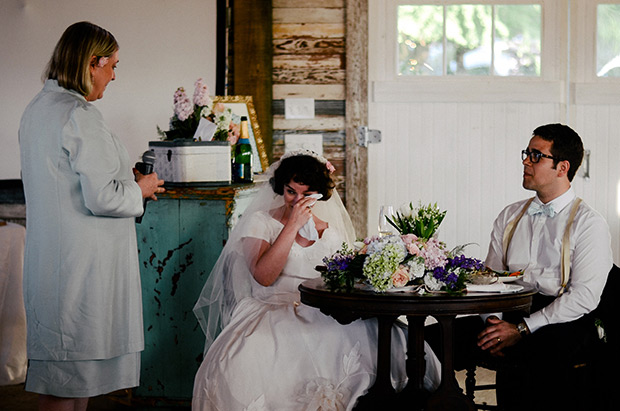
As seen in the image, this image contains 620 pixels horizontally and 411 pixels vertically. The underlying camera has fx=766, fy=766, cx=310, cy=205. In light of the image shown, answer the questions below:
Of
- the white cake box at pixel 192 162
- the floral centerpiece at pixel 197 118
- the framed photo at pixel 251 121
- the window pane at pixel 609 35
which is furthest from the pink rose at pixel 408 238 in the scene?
the window pane at pixel 609 35

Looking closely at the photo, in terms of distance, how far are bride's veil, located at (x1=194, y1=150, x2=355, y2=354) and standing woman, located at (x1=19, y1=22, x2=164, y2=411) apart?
617mm

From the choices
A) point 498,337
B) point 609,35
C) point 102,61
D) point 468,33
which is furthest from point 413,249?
point 609,35

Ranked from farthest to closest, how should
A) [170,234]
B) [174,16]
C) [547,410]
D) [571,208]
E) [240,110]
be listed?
[174,16], [240,110], [170,234], [571,208], [547,410]

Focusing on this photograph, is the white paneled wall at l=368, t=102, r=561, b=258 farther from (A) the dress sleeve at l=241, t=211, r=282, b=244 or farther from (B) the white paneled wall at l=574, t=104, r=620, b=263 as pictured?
(A) the dress sleeve at l=241, t=211, r=282, b=244

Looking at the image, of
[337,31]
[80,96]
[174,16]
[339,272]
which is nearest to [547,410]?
[339,272]

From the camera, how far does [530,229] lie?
3049 millimetres

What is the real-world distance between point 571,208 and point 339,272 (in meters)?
0.98

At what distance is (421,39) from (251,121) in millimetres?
1343

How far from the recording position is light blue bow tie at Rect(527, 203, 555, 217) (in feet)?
9.73

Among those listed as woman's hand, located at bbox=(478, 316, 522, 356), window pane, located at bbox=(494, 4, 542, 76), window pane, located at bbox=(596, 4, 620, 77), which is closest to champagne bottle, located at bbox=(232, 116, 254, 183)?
woman's hand, located at bbox=(478, 316, 522, 356)

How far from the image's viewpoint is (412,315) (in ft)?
8.21

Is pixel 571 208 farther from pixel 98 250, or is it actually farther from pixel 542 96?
pixel 542 96

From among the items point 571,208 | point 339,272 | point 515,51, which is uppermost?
point 515,51

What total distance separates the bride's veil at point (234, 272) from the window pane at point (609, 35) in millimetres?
2677
